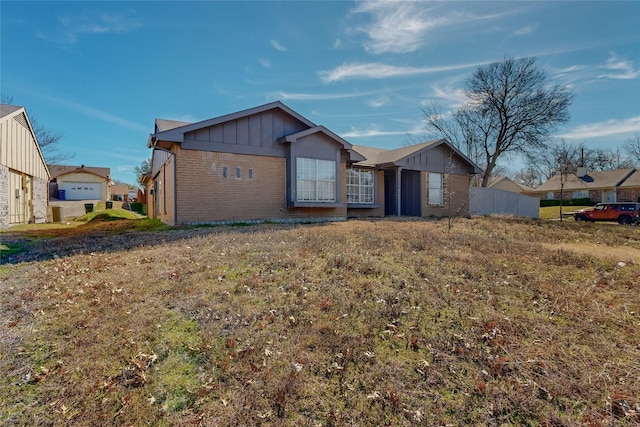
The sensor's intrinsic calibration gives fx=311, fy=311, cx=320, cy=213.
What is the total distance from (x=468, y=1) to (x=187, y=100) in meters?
12.3

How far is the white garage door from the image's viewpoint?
123 feet

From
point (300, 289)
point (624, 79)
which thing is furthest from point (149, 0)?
point (624, 79)

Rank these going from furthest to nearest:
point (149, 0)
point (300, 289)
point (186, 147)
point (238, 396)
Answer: point (186, 147)
point (149, 0)
point (300, 289)
point (238, 396)

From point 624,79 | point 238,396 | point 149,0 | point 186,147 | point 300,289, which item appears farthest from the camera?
point 624,79

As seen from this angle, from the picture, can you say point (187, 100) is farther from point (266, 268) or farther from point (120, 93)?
point (266, 268)

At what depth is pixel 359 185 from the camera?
53.0 feet

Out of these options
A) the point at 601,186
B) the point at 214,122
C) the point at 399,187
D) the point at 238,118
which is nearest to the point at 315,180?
the point at 238,118

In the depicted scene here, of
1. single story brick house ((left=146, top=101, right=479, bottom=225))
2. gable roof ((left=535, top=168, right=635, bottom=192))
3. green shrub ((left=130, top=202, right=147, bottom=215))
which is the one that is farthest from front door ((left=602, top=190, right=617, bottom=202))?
green shrub ((left=130, top=202, right=147, bottom=215))

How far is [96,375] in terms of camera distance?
8.54 ft

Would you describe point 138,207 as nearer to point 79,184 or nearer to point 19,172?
point 79,184

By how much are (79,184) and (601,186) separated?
2409 inches

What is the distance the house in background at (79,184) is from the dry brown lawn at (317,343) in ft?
133

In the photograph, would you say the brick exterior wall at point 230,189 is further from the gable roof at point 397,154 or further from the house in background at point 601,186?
the house in background at point 601,186

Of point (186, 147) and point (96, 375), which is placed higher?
point (186, 147)
